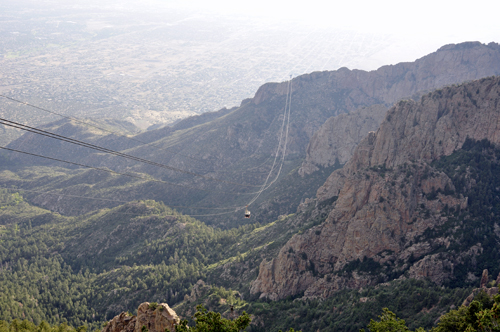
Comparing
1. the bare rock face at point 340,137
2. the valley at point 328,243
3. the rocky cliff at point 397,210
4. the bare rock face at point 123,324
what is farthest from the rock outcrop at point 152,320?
the bare rock face at point 340,137

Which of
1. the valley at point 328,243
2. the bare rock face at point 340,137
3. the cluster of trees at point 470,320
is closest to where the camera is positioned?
the cluster of trees at point 470,320

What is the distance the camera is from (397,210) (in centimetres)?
8875

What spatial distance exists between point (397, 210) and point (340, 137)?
8669cm

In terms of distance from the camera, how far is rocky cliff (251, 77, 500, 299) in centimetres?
8424

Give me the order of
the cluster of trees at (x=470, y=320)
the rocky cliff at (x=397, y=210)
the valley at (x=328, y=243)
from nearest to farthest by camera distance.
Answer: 1. the cluster of trees at (x=470, y=320)
2. the valley at (x=328, y=243)
3. the rocky cliff at (x=397, y=210)

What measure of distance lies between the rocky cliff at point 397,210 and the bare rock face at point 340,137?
5765 cm

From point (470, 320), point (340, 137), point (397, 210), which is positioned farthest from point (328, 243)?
point (340, 137)

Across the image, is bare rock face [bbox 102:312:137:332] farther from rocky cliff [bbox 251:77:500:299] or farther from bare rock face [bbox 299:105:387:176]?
bare rock face [bbox 299:105:387:176]

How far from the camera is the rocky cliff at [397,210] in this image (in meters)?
84.2

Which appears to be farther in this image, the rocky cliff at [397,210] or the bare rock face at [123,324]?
the rocky cliff at [397,210]

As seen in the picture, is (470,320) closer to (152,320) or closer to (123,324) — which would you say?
(152,320)

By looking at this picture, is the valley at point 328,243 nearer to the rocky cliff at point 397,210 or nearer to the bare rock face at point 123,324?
the rocky cliff at point 397,210

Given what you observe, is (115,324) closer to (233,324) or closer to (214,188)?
(233,324)

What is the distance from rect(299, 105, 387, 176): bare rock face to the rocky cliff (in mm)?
57653
